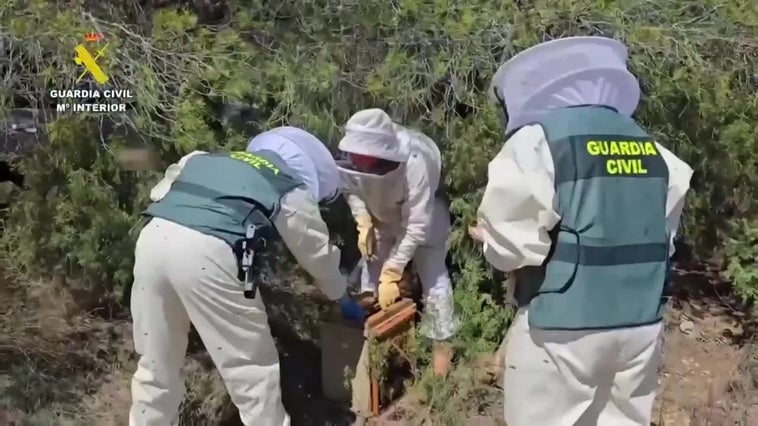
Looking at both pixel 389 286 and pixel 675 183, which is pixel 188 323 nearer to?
pixel 389 286

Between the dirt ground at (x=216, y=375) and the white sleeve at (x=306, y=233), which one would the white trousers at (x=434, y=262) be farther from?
the white sleeve at (x=306, y=233)

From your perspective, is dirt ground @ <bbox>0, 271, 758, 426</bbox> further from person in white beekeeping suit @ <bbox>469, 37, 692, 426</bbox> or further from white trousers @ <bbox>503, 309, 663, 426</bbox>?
person in white beekeeping suit @ <bbox>469, 37, 692, 426</bbox>

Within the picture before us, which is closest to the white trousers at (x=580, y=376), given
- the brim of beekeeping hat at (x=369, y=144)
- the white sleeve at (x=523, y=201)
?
the white sleeve at (x=523, y=201)

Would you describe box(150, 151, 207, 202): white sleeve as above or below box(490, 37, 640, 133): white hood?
below

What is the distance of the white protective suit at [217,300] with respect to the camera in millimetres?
3424

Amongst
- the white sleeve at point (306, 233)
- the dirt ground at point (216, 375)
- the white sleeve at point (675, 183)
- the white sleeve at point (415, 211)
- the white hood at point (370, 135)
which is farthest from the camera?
the white sleeve at point (415, 211)

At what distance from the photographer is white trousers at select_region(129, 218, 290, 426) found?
11.2 feet

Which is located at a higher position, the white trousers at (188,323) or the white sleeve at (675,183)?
the white sleeve at (675,183)

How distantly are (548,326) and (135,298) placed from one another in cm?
164

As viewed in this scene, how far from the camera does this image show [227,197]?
3.46m

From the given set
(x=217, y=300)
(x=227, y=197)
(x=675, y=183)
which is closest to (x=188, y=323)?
(x=217, y=300)

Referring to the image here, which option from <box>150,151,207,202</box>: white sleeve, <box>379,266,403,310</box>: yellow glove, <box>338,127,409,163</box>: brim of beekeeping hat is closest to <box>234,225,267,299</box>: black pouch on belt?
<box>150,151,207,202</box>: white sleeve

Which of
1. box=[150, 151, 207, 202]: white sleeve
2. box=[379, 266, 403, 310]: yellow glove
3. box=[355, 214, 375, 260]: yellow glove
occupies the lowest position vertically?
box=[379, 266, 403, 310]: yellow glove

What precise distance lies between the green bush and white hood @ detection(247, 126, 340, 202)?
27.5 inches
